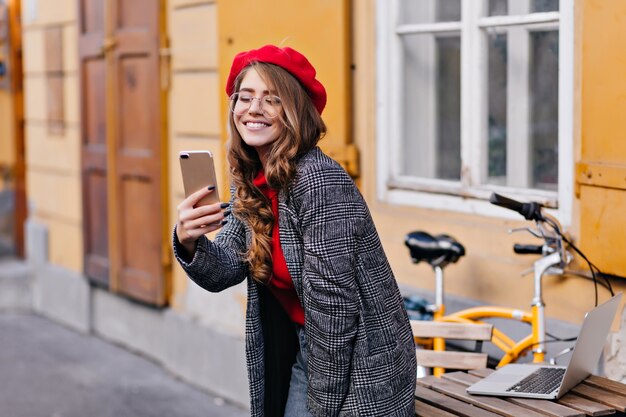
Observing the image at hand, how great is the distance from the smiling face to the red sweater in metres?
0.11

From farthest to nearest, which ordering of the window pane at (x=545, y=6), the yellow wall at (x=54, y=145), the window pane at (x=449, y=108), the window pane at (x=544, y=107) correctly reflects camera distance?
the yellow wall at (x=54, y=145) < the window pane at (x=449, y=108) < the window pane at (x=544, y=107) < the window pane at (x=545, y=6)

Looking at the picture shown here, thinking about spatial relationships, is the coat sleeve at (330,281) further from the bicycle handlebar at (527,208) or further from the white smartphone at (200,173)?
the bicycle handlebar at (527,208)

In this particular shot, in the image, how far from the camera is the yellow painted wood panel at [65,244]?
9023 millimetres

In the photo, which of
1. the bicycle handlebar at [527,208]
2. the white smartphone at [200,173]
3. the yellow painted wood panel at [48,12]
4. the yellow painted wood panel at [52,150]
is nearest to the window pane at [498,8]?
the bicycle handlebar at [527,208]

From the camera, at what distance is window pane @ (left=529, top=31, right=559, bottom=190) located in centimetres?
477

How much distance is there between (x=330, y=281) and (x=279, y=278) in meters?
0.23

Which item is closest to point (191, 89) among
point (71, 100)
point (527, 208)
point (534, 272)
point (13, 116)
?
point (71, 100)

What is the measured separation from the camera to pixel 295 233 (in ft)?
9.68

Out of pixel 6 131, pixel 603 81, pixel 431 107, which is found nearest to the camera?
pixel 603 81

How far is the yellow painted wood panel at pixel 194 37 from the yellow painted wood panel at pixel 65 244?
2.21 metres

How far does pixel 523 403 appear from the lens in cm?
311

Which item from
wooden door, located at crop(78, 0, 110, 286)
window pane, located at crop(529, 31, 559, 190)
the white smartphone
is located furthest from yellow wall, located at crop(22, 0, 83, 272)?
the white smartphone

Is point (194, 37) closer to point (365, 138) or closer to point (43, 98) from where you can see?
point (365, 138)

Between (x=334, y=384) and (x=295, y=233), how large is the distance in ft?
1.29
